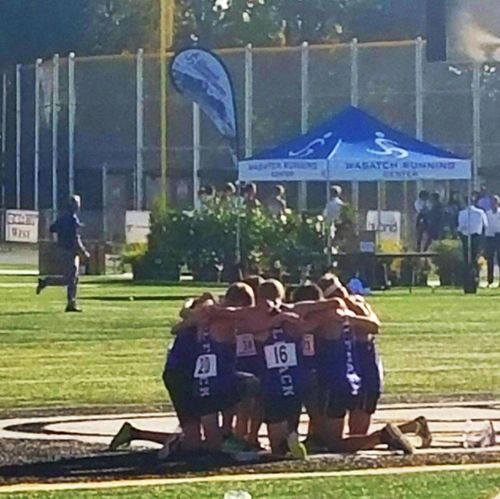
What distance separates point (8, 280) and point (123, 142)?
16303mm

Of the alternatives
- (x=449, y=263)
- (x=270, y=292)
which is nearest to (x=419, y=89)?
(x=449, y=263)

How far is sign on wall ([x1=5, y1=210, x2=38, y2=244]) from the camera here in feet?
180

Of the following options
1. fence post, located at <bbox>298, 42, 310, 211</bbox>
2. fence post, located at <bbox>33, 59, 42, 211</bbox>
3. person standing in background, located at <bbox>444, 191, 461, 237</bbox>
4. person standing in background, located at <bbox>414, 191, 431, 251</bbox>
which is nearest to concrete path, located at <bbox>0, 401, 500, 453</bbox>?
person standing in background, located at <bbox>414, 191, 431, 251</bbox>

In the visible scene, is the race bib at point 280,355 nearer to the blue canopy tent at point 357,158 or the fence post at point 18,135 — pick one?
the blue canopy tent at point 357,158

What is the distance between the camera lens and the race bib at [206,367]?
1406 cm

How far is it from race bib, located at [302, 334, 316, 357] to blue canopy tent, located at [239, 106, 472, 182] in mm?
23596

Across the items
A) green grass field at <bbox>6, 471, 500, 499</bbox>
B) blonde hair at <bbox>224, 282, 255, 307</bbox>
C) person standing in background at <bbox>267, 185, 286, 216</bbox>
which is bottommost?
green grass field at <bbox>6, 471, 500, 499</bbox>

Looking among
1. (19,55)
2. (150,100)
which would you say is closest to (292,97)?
(150,100)

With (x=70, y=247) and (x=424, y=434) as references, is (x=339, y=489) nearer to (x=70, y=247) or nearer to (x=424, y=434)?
(x=424, y=434)

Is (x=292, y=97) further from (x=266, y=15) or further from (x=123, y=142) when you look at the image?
(x=266, y=15)

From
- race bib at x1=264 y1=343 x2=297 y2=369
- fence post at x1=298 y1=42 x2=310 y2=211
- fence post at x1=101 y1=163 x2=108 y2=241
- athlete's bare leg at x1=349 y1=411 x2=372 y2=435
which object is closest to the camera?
race bib at x1=264 y1=343 x2=297 y2=369

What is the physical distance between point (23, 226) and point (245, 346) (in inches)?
1618

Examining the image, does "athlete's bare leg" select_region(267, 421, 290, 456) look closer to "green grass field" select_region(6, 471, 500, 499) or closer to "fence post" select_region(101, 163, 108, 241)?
"green grass field" select_region(6, 471, 500, 499)

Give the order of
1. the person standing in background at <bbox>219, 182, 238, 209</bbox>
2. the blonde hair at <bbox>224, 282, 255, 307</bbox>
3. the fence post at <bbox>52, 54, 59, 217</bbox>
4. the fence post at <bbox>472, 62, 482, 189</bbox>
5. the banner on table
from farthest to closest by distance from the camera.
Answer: the fence post at <bbox>52, 54, 59, 217</bbox> < the fence post at <bbox>472, 62, 482, 189</bbox> < the banner on table < the person standing in background at <bbox>219, 182, 238, 209</bbox> < the blonde hair at <bbox>224, 282, 255, 307</bbox>
